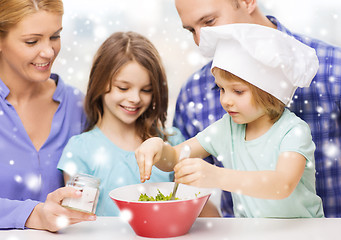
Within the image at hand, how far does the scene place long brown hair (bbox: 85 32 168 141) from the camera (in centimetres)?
148

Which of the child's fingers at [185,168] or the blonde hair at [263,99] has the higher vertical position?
the blonde hair at [263,99]

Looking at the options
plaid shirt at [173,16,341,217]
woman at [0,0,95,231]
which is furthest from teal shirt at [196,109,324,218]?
woman at [0,0,95,231]

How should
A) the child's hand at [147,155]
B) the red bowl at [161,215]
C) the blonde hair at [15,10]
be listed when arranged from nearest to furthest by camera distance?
the red bowl at [161,215] → the child's hand at [147,155] → the blonde hair at [15,10]

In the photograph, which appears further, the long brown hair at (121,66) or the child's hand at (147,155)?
the long brown hair at (121,66)

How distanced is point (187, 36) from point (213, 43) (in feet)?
3.14

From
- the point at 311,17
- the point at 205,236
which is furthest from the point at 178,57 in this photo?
the point at 205,236

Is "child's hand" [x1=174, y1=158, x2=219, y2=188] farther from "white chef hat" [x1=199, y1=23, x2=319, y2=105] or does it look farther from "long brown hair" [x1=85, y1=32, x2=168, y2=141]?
"long brown hair" [x1=85, y1=32, x2=168, y2=141]

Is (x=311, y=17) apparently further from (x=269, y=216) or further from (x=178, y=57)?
(x=269, y=216)

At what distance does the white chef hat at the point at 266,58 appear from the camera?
107cm

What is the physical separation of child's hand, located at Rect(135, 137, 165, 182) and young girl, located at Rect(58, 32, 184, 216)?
0.33 m

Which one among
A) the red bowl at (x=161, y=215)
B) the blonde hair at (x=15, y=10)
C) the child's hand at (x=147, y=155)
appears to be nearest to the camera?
the red bowl at (x=161, y=215)

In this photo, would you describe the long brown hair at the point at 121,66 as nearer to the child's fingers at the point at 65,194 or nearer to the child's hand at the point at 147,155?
the child's hand at the point at 147,155

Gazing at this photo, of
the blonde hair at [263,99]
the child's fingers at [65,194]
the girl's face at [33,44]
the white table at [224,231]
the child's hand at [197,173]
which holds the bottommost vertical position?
the white table at [224,231]

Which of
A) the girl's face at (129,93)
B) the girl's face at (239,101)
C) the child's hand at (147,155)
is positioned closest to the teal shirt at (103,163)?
the girl's face at (129,93)
